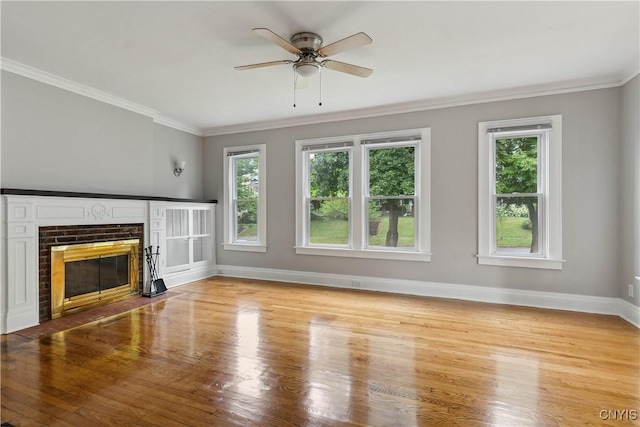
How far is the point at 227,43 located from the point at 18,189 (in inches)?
101

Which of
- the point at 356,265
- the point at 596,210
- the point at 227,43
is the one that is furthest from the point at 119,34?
the point at 596,210

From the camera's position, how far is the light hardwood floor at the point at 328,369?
1.93m

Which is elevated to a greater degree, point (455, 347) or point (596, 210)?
point (596, 210)

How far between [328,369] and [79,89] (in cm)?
438

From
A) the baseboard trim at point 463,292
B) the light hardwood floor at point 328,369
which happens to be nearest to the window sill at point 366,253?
the baseboard trim at point 463,292

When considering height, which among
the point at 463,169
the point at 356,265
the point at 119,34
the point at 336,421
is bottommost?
the point at 336,421

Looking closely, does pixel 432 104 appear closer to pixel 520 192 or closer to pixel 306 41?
pixel 520 192

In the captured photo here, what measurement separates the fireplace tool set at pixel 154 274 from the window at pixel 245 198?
1395 millimetres

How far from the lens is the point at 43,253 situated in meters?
3.50

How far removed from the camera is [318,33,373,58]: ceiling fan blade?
238 cm

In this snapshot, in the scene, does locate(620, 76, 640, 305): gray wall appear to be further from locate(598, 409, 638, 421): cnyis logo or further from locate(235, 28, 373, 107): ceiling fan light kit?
locate(235, 28, 373, 107): ceiling fan light kit

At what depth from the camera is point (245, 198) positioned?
598 centimetres

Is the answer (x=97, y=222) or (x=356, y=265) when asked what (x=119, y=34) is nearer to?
(x=97, y=222)

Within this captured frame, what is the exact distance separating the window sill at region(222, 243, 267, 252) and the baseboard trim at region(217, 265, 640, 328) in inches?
13.3
